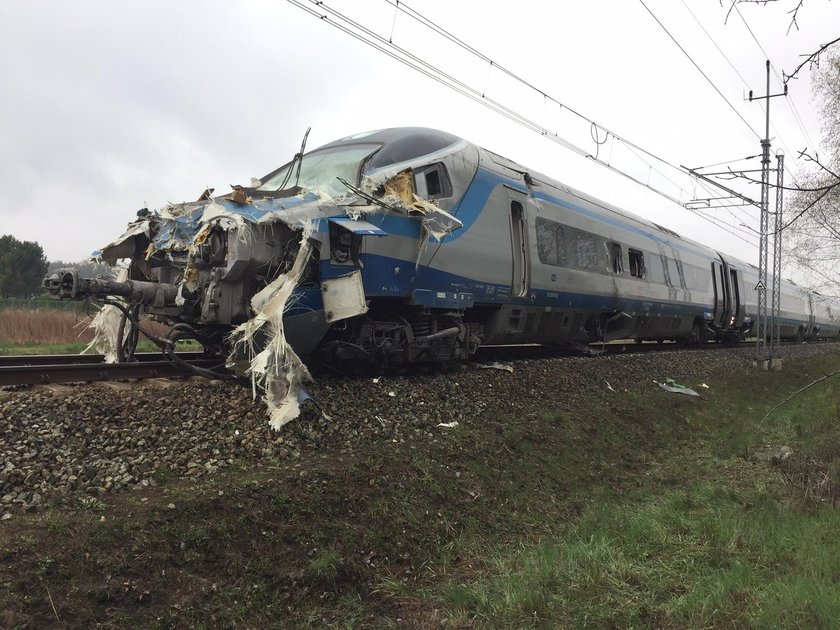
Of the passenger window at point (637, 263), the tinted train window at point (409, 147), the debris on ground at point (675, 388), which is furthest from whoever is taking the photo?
the passenger window at point (637, 263)

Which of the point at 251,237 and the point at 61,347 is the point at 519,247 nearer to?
the point at 251,237

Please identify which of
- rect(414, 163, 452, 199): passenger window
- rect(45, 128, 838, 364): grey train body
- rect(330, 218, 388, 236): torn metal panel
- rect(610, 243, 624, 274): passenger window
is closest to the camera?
rect(45, 128, 838, 364): grey train body

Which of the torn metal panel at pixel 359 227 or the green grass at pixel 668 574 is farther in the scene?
the torn metal panel at pixel 359 227

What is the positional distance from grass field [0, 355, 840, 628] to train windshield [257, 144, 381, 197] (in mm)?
3408

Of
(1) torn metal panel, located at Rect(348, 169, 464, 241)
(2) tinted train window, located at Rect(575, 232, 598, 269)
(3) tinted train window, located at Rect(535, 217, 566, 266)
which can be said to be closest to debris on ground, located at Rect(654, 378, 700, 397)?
(2) tinted train window, located at Rect(575, 232, 598, 269)

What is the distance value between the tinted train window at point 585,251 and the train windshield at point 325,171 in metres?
5.28

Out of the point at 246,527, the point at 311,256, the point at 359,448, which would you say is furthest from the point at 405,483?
the point at 311,256

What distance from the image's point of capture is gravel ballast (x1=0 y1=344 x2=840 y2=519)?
3.80m

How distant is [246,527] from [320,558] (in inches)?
20.0

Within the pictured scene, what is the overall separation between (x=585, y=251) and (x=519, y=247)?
9.05 ft

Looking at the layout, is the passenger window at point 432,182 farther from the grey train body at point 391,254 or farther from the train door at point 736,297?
the train door at point 736,297

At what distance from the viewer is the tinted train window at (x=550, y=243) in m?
10.3

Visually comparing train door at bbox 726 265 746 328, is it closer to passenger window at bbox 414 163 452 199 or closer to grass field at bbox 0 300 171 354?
passenger window at bbox 414 163 452 199

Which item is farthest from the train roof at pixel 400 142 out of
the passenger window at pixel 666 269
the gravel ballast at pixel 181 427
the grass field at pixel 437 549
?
the passenger window at pixel 666 269
